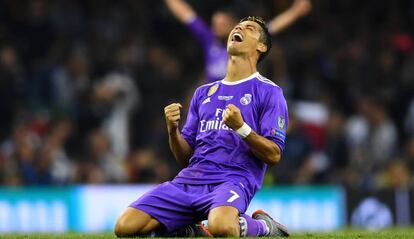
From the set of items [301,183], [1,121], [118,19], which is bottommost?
[301,183]

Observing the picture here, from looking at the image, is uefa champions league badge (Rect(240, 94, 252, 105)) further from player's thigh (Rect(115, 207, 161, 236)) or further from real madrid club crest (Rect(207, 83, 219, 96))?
player's thigh (Rect(115, 207, 161, 236))

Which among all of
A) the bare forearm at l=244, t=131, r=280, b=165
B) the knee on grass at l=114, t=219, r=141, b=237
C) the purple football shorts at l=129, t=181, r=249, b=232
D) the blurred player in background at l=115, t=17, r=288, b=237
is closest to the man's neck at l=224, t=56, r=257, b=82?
the blurred player in background at l=115, t=17, r=288, b=237

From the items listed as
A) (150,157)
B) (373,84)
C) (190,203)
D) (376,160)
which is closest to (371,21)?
(373,84)

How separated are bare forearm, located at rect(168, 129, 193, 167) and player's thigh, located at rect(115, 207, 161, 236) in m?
0.60

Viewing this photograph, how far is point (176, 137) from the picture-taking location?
802 cm

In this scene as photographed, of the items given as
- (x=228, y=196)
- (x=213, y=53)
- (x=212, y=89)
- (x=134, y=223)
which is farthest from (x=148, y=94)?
(x=228, y=196)

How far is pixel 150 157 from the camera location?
49.6 feet

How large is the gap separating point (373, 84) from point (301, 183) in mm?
2730

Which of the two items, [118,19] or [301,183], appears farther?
[118,19]

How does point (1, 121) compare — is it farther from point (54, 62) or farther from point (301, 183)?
point (301, 183)

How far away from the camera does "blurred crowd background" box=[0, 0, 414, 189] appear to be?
1492 centimetres

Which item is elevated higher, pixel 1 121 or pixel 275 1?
pixel 275 1

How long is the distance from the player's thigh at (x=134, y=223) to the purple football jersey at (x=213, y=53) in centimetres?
358

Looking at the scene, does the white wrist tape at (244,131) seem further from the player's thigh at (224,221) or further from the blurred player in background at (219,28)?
the blurred player in background at (219,28)
